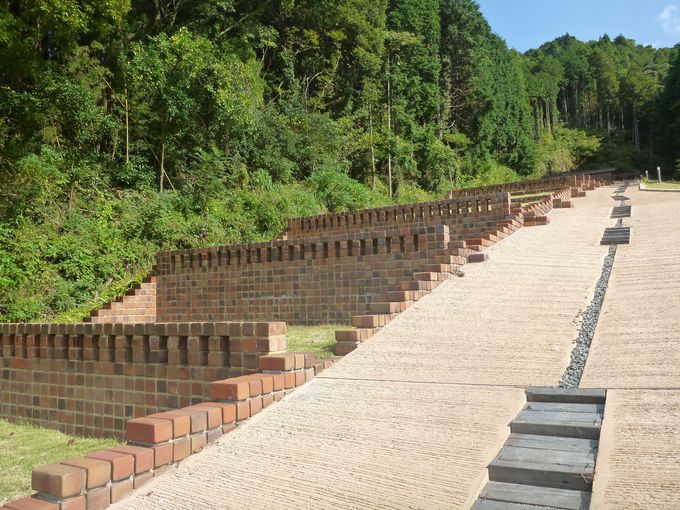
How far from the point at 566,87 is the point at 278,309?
86.8 m

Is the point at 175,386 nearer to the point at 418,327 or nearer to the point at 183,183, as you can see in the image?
the point at 418,327

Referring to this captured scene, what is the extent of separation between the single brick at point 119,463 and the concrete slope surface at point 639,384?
7.96 ft

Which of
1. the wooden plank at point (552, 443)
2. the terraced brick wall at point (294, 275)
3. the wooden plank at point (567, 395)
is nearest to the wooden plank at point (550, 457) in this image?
the wooden plank at point (552, 443)

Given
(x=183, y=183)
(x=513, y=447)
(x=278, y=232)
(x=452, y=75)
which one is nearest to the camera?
(x=513, y=447)

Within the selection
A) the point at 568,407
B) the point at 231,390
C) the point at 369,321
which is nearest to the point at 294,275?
the point at 369,321

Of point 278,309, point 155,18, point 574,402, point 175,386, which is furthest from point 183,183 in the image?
point 574,402

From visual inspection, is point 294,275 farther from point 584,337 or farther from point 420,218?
point 584,337

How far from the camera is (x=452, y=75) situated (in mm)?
Result: 45375

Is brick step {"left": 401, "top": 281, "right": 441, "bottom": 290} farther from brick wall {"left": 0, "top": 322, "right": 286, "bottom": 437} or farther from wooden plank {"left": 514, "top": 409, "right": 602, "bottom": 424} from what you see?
wooden plank {"left": 514, "top": 409, "right": 602, "bottom": 424}

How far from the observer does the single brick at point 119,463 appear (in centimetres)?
295

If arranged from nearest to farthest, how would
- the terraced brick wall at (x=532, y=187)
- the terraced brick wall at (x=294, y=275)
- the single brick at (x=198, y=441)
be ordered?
the single brick at (x=198, y=441), the terraced brick wall at (x=294, y=275), the terraced brick wall at (x=532, y=187)

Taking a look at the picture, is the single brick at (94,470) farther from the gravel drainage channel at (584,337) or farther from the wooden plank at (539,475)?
the gravel drainage channel at (584,337)

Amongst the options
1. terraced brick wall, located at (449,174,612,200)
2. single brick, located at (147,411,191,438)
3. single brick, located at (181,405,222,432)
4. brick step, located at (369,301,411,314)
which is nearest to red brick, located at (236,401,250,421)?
single brick, located at (181,405,222,432)

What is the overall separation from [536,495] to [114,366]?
421cm
